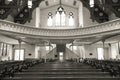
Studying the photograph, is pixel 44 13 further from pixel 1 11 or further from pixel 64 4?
pixel 1 11

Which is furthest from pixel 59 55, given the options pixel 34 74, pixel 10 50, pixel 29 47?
pixel 34 74

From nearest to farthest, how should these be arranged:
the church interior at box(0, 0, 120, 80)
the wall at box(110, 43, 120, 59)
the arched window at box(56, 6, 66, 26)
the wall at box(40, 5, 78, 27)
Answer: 1. the church interior at box(0, 0, 120, 80)
2. the wall at box(110, 43, 120, 59)
3. the wall at box(40, 5, 78, 27)
4. the arched window at box(56, 6, 66, 26)

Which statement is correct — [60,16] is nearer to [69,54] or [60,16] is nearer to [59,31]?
[69,54]

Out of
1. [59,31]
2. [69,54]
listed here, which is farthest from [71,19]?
[59,31]

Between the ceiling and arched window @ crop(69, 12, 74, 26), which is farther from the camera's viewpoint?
arched window @ crop(69, 12, 74, 26)

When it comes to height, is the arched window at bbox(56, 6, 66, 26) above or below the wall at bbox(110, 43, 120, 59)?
above

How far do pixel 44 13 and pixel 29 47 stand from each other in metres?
7.18

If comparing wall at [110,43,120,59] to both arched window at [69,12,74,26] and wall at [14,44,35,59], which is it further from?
wall at [14,44,35,59]

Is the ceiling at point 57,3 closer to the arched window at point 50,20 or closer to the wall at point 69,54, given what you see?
the arched window at point 50,20

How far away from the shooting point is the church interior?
13742 mm

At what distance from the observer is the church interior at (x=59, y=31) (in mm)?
13742

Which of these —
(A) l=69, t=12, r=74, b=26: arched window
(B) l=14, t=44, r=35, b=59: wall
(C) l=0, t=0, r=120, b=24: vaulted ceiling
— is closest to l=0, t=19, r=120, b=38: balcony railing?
(C) l=0, t=0, r=120, b=24: vaulted ceiling

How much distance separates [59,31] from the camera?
1716cm

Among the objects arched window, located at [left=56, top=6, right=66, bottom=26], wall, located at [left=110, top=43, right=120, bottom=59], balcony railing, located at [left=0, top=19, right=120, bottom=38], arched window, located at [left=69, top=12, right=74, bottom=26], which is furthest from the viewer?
arched window, located at [left=69, top=12, right=74, bottom=26]
